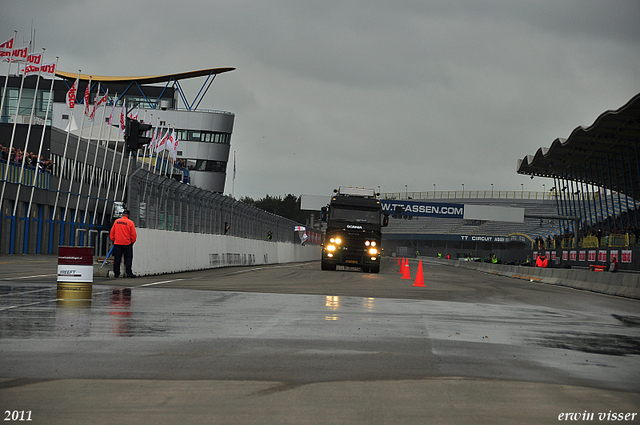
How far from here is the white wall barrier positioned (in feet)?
72.9

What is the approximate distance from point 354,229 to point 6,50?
17.8 m

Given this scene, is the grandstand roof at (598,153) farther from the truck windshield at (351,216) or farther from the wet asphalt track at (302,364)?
the wet asphalt track at (302,364)

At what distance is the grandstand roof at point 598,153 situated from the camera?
155 ft

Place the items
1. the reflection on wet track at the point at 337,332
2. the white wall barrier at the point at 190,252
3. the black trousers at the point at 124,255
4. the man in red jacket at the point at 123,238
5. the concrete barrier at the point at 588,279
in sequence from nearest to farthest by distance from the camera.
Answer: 1. the reflection on wet track at the point at 337,332
2. the man in red jacket at the point at 123,238
3. the black trousers at the point at 124,255
4. the white wall barrier at the point at 190,252
5. the concrete barrier at the point at 588,279

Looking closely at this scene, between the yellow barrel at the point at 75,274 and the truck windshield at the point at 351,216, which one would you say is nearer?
the yellow barrel at the point at 75,274

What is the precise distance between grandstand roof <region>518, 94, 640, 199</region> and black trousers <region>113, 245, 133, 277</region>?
3139 cm

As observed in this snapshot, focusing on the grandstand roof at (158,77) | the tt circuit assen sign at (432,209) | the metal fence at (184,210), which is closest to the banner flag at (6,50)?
the metal fence at (184,210)

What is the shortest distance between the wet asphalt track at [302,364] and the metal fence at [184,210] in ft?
28.6

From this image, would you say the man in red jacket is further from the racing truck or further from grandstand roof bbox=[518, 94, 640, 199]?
grandstand roof bbox=[518, 94, 640, 199]

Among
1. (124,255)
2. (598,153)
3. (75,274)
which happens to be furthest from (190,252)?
(598,153)

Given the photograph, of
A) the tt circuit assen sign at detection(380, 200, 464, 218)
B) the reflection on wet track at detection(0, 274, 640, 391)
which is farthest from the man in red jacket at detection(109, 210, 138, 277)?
the tt circuit assen sign at detection(380, 200, 464, 218)

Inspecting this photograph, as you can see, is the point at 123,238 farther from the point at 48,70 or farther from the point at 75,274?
the point at 48,70

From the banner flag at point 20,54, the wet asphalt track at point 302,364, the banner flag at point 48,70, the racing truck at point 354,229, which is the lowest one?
the wet asphalt track at point 302,364

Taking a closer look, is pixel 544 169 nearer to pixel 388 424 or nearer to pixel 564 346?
pixel 564 346
